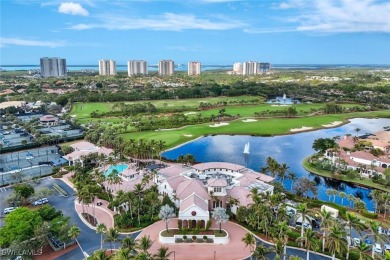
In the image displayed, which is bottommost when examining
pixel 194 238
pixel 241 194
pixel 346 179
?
pixel 194 238

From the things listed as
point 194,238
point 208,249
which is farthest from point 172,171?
point 208,249

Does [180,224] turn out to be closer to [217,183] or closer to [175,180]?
[217,183]

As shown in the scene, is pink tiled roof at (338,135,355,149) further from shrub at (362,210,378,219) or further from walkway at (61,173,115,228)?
walkway at (61,173,115,228)

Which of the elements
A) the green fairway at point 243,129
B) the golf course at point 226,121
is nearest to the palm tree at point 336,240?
the golf course at point 226,121

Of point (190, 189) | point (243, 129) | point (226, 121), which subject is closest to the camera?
point (190, 189)

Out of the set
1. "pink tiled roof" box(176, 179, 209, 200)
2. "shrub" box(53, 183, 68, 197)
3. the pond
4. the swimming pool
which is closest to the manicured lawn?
the pond

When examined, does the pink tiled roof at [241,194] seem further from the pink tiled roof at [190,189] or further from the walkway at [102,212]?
the walkway at [102,212]
